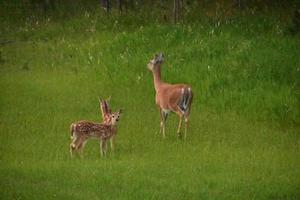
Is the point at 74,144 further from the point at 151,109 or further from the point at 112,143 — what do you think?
the point at 151,109

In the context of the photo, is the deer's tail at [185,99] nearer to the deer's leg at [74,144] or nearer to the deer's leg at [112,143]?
the deer's leg at [112,143]

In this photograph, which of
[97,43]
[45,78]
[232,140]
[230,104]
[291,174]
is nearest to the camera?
[291,174]

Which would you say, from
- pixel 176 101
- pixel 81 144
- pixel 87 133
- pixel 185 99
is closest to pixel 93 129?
pixel 87 133

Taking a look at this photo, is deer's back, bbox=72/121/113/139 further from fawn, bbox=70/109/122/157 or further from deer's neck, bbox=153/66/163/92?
deer's neck, bbox=153/66/163/92

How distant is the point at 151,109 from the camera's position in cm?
2308

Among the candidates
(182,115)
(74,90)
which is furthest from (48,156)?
(74,90)

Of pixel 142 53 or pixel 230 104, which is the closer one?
pixel 230 104

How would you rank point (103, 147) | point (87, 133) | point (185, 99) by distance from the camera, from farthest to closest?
point (185, 99), point (103, 147), point (87, 133)

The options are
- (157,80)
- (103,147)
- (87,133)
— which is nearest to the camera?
(87,133)

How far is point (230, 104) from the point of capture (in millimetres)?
22922

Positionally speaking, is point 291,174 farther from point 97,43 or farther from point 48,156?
point 97,43

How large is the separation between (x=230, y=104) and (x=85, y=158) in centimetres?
668

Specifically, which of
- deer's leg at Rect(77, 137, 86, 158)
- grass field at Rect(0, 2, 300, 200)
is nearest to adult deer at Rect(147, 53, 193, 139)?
grass field at Rect(0, 2, 300, 200)

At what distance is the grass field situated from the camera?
1509 cm
